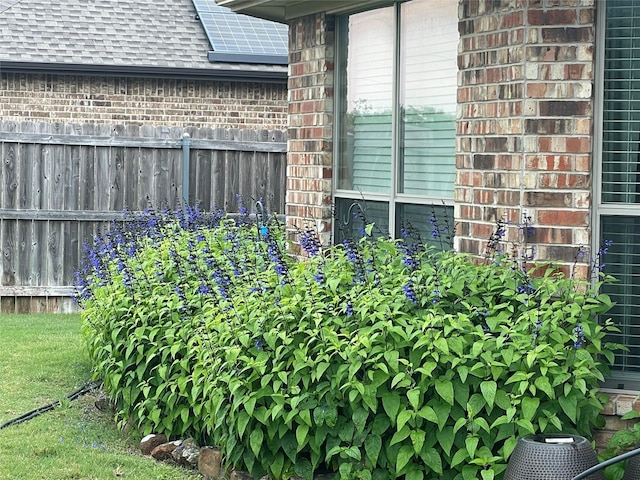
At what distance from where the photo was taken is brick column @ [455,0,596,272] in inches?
235

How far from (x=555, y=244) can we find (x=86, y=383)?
4.50 meters

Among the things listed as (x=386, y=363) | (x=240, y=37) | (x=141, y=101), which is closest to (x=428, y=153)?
(x=386, y=363)

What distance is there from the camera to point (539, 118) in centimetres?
605

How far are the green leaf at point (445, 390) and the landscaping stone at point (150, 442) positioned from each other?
2.33 m

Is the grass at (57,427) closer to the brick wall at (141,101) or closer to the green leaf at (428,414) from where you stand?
the green leaf at (428,414)

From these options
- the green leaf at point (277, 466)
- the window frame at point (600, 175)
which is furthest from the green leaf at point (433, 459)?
the window frame at point (600, 175)

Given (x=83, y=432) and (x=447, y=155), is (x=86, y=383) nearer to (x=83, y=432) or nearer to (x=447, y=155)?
(x=83, y=432)

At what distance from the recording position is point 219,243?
8.61 meters

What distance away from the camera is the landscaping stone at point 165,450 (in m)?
6.89

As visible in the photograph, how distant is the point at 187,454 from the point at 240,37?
1187cm

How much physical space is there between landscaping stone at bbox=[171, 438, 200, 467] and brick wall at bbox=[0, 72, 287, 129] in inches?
409

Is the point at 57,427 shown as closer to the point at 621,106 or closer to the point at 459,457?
the point at 459,457

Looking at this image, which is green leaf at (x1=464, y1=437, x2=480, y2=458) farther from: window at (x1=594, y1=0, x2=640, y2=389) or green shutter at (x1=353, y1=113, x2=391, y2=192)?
green shutter at (x1=353, y1=113, x2=391, y2=192)

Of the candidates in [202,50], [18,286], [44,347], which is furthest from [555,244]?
[202,50]
